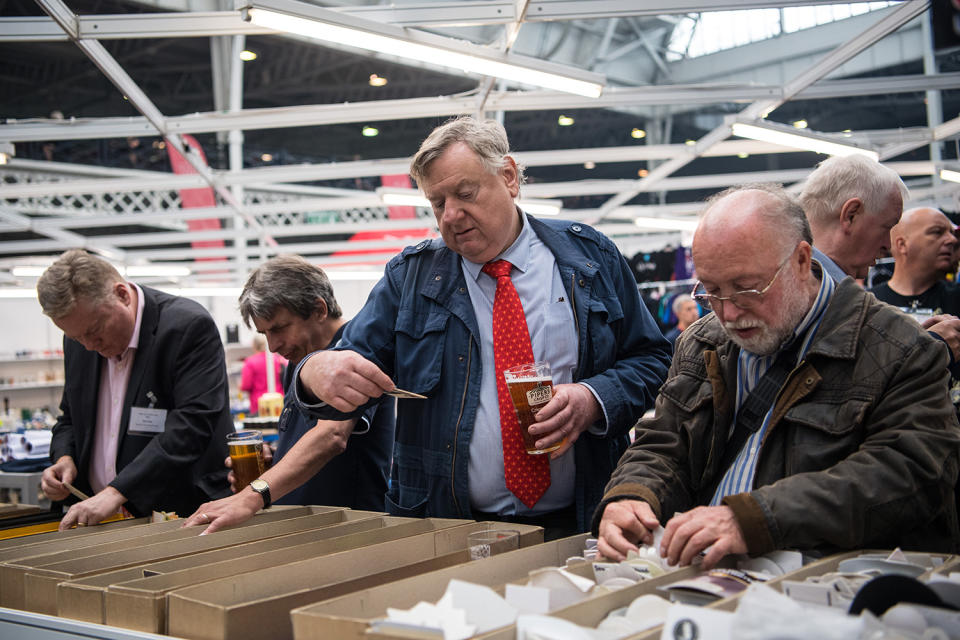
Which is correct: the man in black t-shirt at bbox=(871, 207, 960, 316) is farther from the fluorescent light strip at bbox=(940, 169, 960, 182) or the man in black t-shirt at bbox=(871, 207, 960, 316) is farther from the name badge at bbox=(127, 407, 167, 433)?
the fluorescent light strip at bbox=(940, 169, 960, 182)

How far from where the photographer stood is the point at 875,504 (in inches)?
60.5

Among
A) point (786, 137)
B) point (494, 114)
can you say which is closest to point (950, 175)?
point (786, 137)

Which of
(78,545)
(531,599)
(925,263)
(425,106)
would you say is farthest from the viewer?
(425,106)

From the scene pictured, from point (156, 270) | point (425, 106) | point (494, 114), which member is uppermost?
point (494, 114)

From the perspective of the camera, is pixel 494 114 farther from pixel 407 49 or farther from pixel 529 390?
pixel 529 390

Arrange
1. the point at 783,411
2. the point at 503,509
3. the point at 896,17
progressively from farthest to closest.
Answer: the point at 896,17, the point at 503,509, the point at 783,411

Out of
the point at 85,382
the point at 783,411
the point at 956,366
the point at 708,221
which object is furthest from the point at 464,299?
the point at 956,366

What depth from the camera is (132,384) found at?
304 centimetres

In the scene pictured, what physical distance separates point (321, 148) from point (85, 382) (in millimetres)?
15781

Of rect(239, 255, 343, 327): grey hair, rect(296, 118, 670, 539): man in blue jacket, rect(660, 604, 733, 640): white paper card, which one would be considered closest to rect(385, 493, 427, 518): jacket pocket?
rect(296, 118, 670, 539): man in blue jacket

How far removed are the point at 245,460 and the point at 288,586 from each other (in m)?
1.18

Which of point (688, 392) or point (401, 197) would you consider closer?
point (688, 392)

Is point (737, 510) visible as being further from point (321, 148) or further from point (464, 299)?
point (321, 148)

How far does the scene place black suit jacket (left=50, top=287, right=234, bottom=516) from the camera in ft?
9.78
